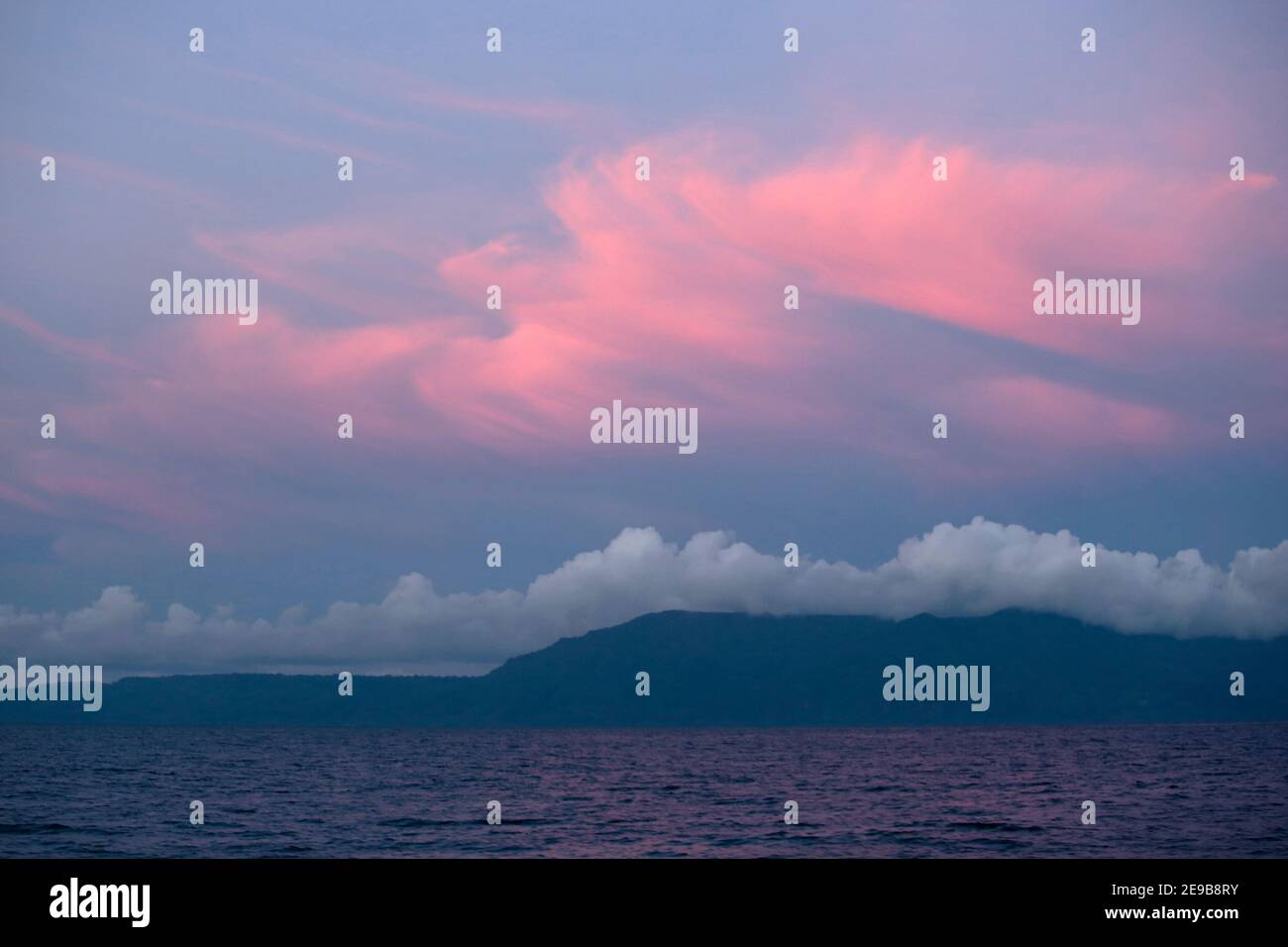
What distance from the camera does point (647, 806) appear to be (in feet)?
205

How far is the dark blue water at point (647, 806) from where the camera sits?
148ft

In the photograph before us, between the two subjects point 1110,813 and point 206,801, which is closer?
point 1110,813

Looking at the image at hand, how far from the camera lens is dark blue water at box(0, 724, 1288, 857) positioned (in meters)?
45.0

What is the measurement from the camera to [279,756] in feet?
418

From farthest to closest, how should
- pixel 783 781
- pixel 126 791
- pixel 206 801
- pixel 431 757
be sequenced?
pixel 431 757 < pixel 783 781 < pixel 126 791 < pixel 206 801
